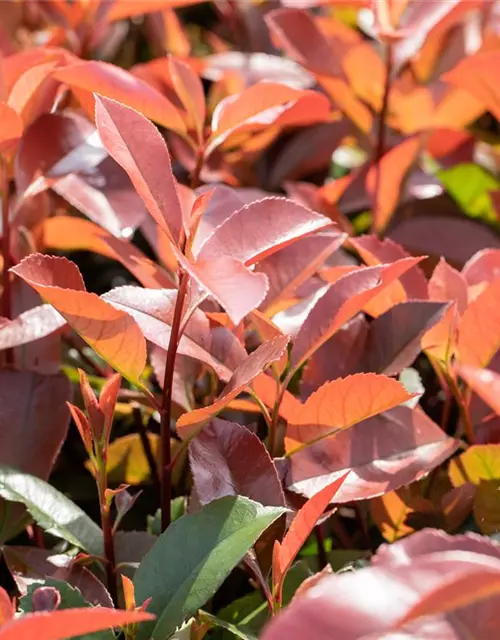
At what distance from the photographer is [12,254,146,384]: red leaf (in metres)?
0.53

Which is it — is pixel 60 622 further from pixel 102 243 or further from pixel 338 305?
pixel 102 243

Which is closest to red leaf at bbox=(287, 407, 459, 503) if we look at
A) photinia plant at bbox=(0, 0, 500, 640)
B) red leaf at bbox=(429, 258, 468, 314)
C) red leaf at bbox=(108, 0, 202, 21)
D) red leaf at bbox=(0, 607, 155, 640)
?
photinia plant at bbox=(0, 0, 500, 640)

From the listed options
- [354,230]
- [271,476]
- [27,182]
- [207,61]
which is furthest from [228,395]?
[207,61]

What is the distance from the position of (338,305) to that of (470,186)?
0.53 metres

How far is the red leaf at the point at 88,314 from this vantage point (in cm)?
53

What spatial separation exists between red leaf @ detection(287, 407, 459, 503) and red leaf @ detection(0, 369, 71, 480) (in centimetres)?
19

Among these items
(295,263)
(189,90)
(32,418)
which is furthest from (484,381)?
(189,90)

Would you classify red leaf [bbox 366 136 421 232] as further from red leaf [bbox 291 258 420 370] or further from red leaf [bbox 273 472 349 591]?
red leaf [bbox 273 472 349 591]

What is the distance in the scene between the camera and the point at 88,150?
31.8 inches

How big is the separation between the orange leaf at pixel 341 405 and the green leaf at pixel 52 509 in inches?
5.8

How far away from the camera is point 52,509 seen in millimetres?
597

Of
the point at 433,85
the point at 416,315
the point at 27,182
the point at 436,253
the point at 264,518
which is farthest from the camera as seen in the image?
the point at 433,85

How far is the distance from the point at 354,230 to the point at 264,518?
633 millimetres

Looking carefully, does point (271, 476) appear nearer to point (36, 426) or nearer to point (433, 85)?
point (36, 426)
